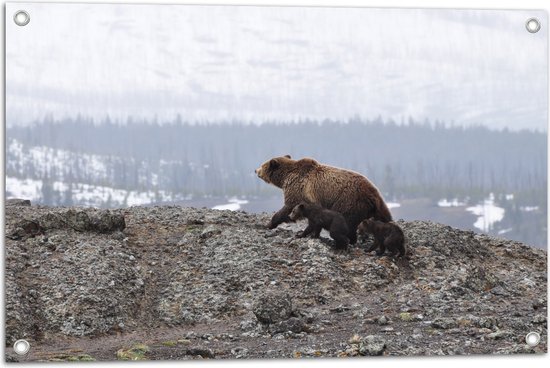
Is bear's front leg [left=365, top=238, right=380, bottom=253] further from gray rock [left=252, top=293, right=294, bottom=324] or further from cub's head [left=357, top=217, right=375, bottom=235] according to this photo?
gray rock [left=252, top=293, right=294, bottom=324]

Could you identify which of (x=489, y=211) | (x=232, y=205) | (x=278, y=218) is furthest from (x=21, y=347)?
(x=489, y=211)

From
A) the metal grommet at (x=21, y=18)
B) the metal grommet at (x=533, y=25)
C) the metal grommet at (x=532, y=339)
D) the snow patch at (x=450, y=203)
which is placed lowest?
the metal grommet at (x=532, y=339)

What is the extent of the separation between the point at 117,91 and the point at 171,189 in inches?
49.0

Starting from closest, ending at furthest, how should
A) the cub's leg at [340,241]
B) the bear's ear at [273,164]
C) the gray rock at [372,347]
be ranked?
the gray rock at [372,347] < the cub's leg at [340,241] < the bear's ear at [273,164]

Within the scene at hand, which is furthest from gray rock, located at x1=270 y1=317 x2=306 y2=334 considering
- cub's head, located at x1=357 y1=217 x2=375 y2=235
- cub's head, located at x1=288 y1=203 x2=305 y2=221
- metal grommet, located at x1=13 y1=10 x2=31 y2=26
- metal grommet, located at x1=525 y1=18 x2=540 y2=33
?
metal grommet, located at x1=525 y1=18 x2=540 y2=33

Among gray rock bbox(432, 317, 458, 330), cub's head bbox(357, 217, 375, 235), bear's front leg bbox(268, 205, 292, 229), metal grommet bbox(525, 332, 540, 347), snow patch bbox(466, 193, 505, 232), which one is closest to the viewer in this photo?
gray rock bbox(432, 317, 458, 330)

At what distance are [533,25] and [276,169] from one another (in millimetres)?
3481

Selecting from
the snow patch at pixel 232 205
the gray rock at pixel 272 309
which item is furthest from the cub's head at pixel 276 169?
the gray rock at pixel 272 309

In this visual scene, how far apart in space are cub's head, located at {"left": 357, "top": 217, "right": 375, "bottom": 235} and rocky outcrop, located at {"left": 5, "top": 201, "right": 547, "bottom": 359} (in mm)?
167

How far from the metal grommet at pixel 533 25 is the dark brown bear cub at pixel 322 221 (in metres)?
2.86

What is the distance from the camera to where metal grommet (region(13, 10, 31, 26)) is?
386 inches

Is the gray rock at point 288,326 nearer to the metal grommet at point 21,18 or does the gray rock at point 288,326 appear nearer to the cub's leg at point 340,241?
the cub's leg at point 340,241

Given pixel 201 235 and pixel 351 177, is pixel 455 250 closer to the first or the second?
pixel 351 177

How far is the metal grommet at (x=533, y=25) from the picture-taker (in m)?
10.6
